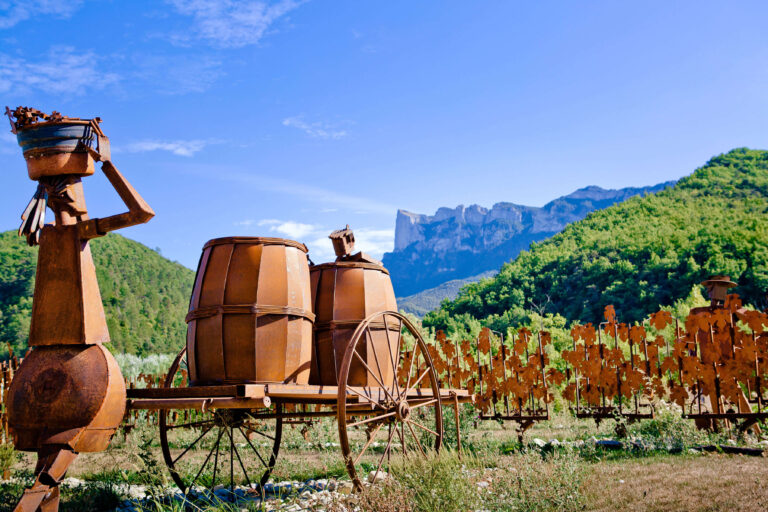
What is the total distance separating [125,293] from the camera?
35125 mm

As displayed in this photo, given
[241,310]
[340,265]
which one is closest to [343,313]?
[340,265]

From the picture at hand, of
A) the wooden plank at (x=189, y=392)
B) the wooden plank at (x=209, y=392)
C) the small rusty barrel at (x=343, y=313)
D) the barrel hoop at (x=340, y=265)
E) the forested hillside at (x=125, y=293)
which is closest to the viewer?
the wooden plank at (x=209, y=392)

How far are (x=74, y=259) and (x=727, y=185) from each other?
5176cm

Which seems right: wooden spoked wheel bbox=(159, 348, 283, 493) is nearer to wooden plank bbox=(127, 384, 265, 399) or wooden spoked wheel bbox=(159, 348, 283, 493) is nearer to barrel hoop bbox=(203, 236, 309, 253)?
wooden plank bbox=(127, 384, 265, 399)

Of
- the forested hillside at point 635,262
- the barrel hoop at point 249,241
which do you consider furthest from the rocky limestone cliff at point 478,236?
the barrel hoop at point 249,241

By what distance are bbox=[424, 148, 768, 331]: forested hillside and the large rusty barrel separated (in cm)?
2949

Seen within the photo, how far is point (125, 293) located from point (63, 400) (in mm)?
34148

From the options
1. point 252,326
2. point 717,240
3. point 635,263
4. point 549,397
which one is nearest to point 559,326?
point 635,263

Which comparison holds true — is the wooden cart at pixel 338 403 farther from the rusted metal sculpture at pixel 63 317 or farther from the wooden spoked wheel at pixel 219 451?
the rusted metal sculpture at pixel 63 317

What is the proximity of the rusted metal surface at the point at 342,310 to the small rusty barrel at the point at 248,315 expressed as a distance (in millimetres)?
558

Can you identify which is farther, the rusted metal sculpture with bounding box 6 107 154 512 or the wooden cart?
the wooden cart

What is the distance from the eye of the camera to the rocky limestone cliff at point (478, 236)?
106 meters

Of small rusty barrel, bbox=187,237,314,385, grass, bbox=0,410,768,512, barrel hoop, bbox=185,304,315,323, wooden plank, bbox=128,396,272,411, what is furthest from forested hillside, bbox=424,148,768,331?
wooden plank, bbox=128,396,272,411

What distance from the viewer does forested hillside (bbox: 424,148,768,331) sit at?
103ft
